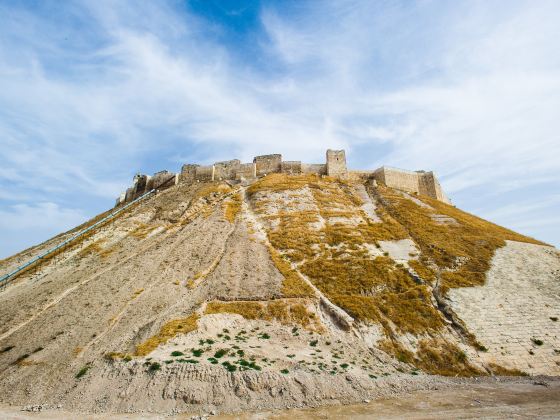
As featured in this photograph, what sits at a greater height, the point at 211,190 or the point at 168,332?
the point at 211,190

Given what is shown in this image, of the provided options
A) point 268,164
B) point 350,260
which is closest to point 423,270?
point 350,260

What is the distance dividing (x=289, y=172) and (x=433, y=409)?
166 feet

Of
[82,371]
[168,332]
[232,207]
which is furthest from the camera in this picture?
[232,207]

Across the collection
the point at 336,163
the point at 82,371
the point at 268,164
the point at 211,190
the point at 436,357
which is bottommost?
the point at 436,357

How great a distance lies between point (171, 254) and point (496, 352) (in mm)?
29749

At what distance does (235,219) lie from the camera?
46.6 meters

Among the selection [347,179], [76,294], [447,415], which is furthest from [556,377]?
[347,179]

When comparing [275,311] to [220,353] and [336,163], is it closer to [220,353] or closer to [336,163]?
[220,353]

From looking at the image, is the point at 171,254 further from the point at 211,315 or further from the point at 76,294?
the point at 211,315

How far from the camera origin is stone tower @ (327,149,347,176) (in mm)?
65812

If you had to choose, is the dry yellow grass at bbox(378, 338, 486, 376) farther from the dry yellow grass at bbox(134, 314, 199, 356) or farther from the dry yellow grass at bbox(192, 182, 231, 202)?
the dry yellow grass at bbox(192, 182, 231, 202)

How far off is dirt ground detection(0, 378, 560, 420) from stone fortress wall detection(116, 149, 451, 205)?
155 feet

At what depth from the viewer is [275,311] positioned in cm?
2820

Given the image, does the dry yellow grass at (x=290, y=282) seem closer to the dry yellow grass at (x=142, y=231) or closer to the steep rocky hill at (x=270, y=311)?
the steep rocky hill at (x=270, y=311)
